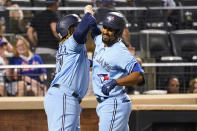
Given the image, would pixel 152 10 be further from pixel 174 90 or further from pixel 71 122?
pixel 71 122

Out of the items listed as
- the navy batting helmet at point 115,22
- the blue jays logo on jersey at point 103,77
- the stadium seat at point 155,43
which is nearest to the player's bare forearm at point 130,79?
the blue jays logo on jersey at point 103,77

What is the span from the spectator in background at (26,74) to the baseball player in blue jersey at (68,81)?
3.21 metres

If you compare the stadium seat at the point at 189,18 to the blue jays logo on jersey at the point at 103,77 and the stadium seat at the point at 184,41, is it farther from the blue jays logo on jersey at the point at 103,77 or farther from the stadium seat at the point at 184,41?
the blue jays logo on jersey at the point at 103,77

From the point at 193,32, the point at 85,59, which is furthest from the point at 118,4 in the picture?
the point at 85,59

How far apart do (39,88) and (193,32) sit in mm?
3825

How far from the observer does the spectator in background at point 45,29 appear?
1155 centimetres

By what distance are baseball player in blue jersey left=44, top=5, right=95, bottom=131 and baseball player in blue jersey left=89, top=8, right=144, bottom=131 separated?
27 cm

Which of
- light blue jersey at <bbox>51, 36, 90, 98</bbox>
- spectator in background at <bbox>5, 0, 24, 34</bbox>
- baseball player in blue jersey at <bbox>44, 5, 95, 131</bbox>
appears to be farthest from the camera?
spectator in background at <bbox>5, 0, 24, 34</bbox>

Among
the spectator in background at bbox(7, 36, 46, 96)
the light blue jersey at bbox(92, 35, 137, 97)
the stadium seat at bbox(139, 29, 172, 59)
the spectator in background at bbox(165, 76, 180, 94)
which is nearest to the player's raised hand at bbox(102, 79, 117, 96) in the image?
the light blue jersey at bbox(92, 35, 137, 97)

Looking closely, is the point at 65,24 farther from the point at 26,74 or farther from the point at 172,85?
the point at 172,85

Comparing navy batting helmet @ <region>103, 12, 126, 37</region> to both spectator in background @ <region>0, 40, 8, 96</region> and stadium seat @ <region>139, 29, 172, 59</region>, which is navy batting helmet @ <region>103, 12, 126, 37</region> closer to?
spectator in background @ <region>0, 40, 8, 96</region>

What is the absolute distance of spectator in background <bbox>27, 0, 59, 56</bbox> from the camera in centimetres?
1155

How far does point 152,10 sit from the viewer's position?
12.5 meters

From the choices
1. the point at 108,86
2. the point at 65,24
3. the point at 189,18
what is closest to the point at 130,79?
the point at 108,86
